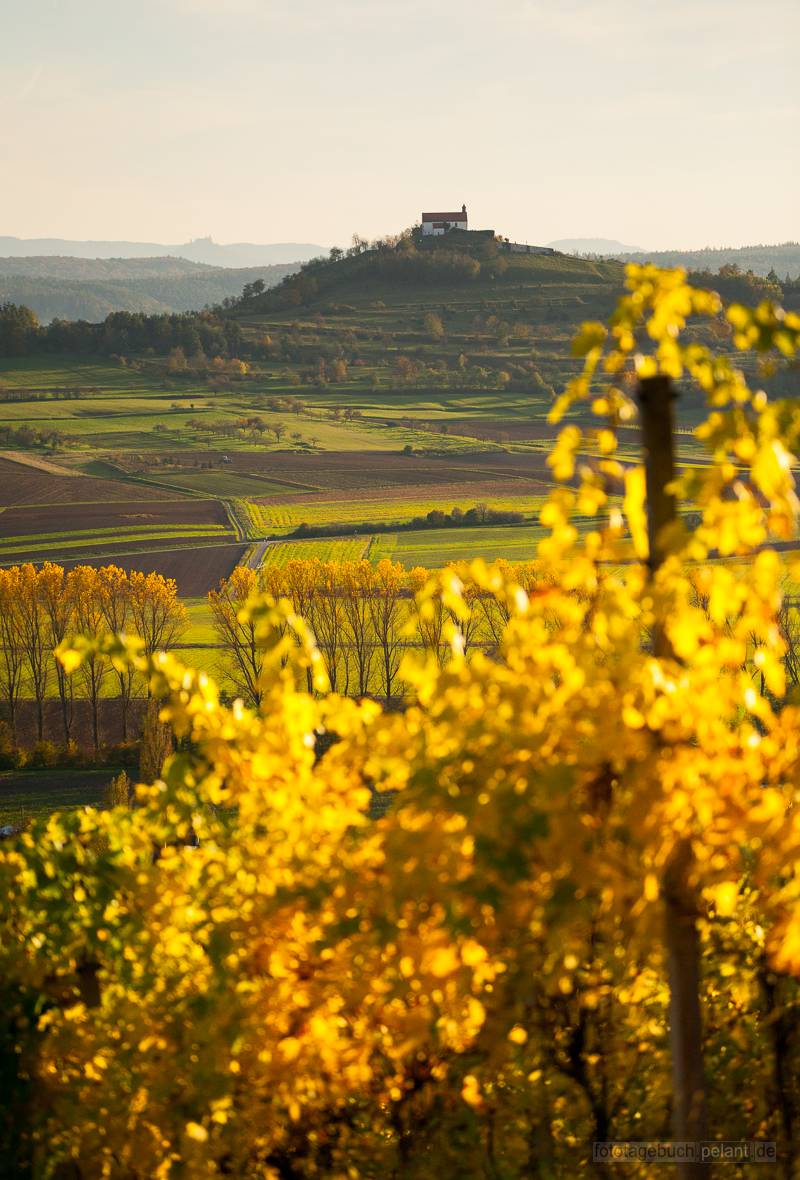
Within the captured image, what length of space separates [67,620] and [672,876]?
77092 millimetres

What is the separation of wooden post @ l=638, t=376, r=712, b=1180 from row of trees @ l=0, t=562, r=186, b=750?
226ft

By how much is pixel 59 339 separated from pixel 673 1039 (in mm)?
201195

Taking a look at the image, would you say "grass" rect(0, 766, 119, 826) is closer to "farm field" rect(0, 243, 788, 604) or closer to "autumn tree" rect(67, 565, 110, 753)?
"autumn tree" rect(67, 565, 110, 753)

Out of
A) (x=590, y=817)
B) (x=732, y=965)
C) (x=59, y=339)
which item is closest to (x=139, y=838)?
(x=732, y=965)

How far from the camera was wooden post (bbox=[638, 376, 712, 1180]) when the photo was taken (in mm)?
5395

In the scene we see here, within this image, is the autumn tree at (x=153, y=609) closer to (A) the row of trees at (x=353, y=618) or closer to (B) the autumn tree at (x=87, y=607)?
(B) the autumn tree at (x=87, y=607)

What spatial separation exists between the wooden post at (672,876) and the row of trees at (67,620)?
68.8 metres

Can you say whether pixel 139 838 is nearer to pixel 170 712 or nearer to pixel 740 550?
pixel 170 712

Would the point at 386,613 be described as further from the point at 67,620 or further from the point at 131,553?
the point at 131,553

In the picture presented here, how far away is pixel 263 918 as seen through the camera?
19.1 feet

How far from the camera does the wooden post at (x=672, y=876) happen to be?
17.7 ft

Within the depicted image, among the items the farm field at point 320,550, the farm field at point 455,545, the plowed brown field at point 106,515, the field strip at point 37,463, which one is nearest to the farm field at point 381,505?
the plowed brown field at point 106,515

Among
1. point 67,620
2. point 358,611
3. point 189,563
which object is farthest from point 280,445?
point 358,611

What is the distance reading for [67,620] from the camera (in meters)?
79.5
